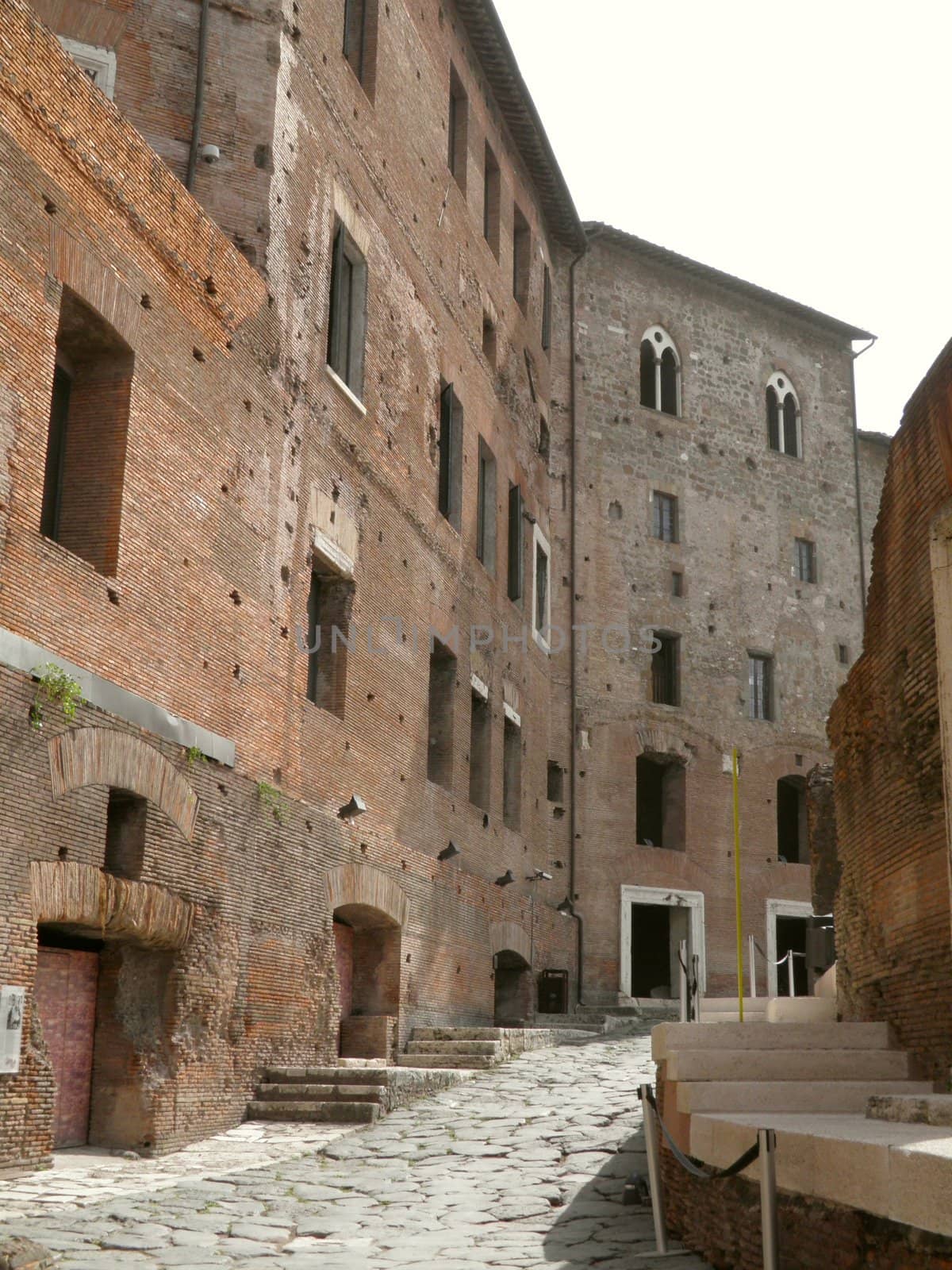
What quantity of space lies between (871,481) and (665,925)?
9.53 m

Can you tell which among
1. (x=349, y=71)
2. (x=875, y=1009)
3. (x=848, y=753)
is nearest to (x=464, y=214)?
(x=349, y=71)

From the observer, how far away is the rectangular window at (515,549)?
19984 mm

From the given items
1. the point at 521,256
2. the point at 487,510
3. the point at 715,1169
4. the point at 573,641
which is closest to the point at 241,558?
the point at 715,1169

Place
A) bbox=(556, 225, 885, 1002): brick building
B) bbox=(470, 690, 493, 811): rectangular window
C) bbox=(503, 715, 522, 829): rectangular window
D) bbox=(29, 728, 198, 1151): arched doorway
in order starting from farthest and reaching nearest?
bbox=(556, 225, 885, 1002): brick building, bbox=(503, 715, 522, 829): rectangular window, bbox=(470, 690, 493, 811): rectangular window, bbox=(29, 728, 198, 1151): arched doorway

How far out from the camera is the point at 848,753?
9.93m

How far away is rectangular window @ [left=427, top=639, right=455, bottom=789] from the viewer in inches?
645

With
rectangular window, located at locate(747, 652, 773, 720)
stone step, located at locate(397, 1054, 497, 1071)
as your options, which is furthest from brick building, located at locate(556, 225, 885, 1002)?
stone step, located at locate(397, 1054, 497, 1071)

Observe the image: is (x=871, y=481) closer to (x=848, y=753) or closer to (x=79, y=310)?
(x=848, y=753)

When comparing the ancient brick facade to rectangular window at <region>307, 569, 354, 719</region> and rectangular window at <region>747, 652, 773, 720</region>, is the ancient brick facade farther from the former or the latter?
rectangular window at <region>747, 652, 773, 720</region>

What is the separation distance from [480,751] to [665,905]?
6.21m

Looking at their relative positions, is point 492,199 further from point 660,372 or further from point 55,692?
point 55,692

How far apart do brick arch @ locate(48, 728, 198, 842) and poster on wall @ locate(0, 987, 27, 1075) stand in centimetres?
121

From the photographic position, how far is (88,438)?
9898 millimetres

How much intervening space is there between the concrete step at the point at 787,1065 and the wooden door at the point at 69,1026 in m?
3.85
